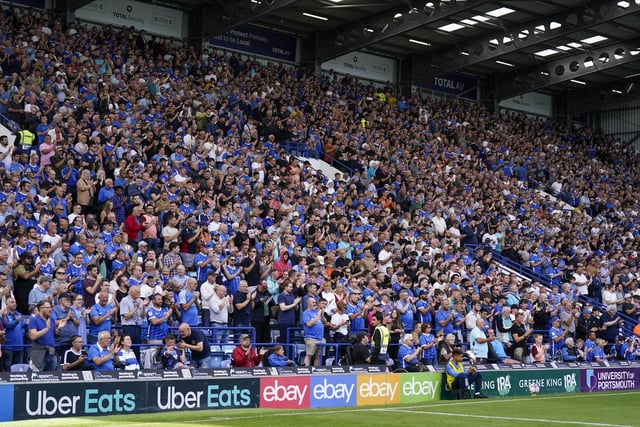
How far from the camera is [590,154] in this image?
48938mm

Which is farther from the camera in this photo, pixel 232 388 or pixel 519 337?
pixel 519 337

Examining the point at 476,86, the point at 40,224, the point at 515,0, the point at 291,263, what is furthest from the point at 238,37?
the point at 40,224

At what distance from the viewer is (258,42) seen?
41188 millimetres

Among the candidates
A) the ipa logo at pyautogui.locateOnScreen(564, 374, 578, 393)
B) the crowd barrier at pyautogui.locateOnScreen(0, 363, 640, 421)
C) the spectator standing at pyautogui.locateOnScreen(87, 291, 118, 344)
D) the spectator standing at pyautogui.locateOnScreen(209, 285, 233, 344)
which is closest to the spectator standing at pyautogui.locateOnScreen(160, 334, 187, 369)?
the crowd barrier at pyautogui.locateOnScreen(0, 363, 640, 421)

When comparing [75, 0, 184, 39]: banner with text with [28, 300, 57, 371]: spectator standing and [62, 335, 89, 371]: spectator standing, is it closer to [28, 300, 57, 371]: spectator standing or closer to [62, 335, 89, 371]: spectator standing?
[28, 300, 57, 371]: spectator standing

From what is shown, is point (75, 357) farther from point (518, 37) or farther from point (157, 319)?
point (518, 37)

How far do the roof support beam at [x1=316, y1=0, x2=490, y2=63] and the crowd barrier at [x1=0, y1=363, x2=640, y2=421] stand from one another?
646 inches

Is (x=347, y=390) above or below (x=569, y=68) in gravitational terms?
below

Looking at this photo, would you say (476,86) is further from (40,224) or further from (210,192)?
(40,224)

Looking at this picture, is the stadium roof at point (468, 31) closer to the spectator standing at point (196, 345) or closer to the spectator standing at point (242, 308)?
the spectator standing at point (242, 308)

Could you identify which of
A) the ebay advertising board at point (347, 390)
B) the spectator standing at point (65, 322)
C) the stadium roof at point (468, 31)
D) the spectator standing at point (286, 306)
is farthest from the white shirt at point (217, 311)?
the stadium roof at point (468, 31)

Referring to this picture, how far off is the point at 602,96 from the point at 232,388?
134ft

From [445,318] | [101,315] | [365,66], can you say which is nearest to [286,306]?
[101,315]

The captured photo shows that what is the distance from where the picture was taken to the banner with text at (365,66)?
145ft
